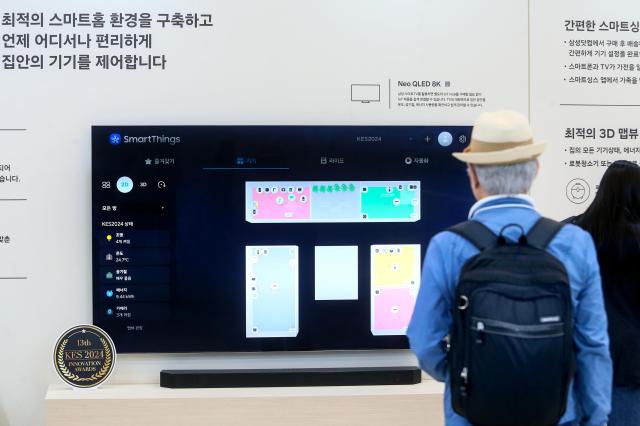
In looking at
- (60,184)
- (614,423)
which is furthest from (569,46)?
(60,184)

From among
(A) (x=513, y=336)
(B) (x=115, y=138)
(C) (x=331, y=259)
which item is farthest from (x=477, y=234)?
(B) (x=115, y=138)

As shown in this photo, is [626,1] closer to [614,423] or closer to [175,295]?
[614,423]

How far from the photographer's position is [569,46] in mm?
3529

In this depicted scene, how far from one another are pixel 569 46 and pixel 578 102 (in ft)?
0.84

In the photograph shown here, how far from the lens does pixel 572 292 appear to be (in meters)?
2.07

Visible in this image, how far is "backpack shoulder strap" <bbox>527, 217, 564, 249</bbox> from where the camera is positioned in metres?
2.04

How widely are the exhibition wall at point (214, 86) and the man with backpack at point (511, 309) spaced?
1.35 meters

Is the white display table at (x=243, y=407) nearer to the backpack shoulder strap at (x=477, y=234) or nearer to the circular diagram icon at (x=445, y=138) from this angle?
the circular diagram icon at (x=445, y=138)

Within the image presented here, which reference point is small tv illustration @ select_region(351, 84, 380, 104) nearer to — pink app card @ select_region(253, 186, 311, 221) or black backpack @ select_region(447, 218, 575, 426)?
pink app card @ select_region(253, 186, 311, 221)

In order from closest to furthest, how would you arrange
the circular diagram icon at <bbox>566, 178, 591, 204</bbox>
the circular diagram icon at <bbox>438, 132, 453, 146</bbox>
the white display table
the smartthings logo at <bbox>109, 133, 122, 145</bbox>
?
the white display table → the smartthings logo at <bbox>109, 133, 122, 145</bbox> → the circular diagram icon at <bbox>438, 132, 453, 146</bbox> → the circular diagram icon at <bbox>566, 178, 591, 204</bbox>

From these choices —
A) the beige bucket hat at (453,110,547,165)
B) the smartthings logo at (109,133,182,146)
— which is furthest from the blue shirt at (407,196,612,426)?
the smartthings logo at (109,133,182,146)

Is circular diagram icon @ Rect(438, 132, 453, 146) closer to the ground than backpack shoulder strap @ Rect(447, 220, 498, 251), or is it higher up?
higher up

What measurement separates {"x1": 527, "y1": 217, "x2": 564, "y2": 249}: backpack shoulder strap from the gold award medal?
1.95m

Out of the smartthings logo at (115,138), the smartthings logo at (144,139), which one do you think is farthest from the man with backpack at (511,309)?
the smartthings logo at (115,138)
